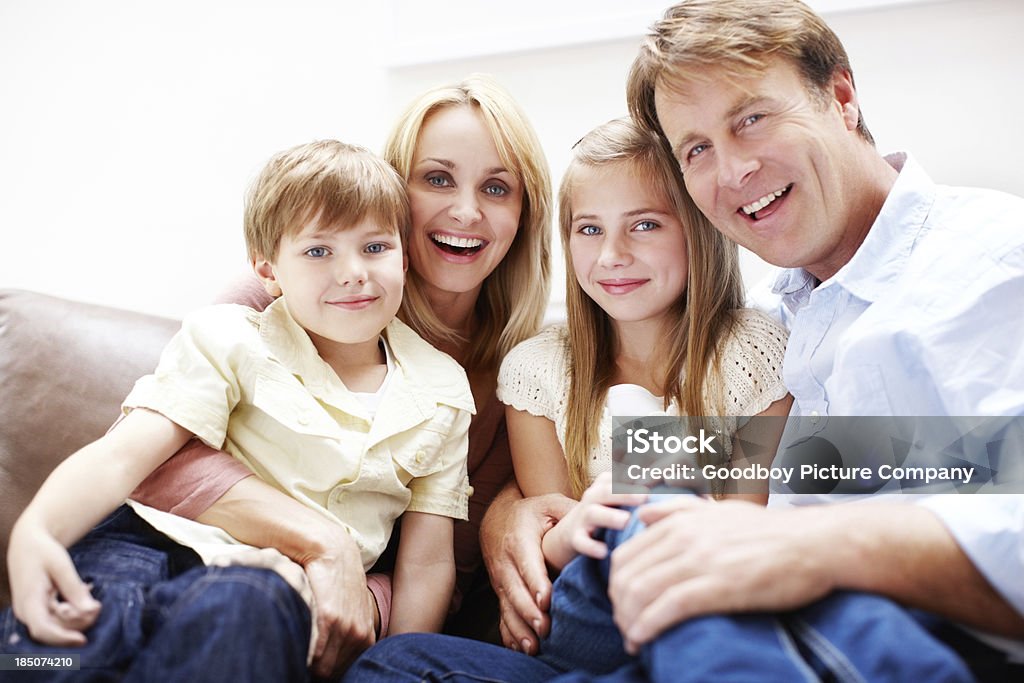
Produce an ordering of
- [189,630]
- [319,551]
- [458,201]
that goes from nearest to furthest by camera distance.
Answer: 1. [189,630]
2. [319,551]
3. [458,201]

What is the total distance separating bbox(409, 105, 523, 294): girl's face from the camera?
4.73ft

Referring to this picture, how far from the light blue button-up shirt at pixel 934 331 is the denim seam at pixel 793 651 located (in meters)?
0.18

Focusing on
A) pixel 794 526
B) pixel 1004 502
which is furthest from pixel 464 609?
pixel 1004 502

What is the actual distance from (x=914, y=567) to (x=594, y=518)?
34 cm

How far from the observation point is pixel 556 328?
1543mm

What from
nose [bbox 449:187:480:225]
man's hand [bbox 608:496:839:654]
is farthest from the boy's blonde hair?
man's hand [bbox 608:496:839:654]

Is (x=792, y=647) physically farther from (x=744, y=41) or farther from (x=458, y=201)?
(x=458, y=201)

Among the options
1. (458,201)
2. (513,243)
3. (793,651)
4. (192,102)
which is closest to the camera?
(793,651)

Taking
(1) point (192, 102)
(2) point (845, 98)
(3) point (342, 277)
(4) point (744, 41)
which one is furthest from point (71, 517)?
(1) point (192, 102)

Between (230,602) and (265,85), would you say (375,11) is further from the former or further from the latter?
(230,602)

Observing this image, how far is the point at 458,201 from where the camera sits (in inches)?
56.7

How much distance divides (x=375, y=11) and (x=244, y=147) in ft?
1.56

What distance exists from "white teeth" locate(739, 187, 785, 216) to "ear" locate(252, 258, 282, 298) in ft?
2.34

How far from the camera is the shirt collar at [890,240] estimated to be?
112cm
